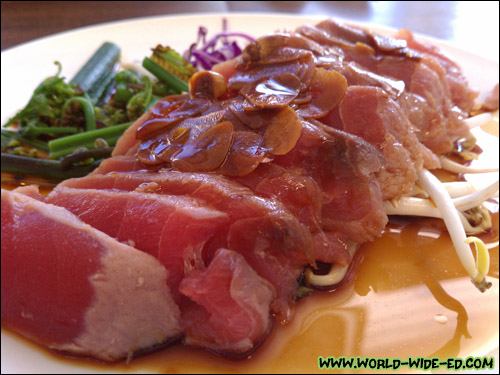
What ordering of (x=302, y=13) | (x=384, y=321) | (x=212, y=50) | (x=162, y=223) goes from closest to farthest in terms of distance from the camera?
(x=162, y=223) → (x=384, y=321) → (x=212, y=50) → (x=302, y=13)

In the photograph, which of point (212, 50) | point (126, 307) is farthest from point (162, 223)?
point (212, 50)

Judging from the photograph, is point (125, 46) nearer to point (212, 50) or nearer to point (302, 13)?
point (212, 50)

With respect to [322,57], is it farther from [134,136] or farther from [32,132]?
[32,132]

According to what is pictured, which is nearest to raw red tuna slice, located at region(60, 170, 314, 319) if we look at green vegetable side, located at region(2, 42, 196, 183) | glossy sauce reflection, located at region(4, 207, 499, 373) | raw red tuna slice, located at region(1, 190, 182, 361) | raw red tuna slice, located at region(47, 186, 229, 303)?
raw red tuna slice, located at region(47, 186, 229, 303)

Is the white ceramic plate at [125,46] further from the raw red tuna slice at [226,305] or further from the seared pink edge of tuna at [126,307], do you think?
the raw red tuna slice at [226,305]

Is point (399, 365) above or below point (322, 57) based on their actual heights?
below

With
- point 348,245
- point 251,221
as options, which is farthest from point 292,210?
point 348,245
